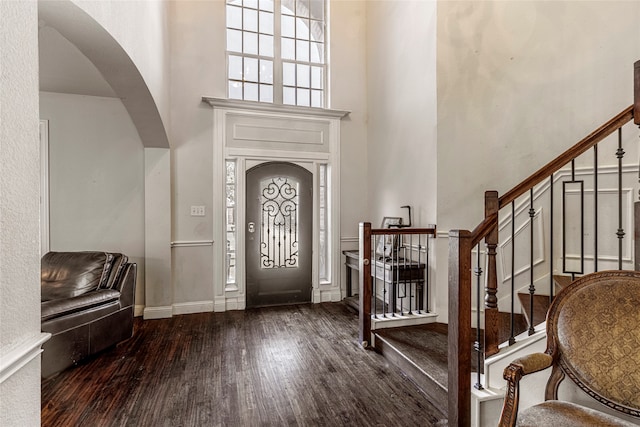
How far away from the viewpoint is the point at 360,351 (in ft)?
9.83

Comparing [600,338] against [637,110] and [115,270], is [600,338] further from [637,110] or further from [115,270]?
[115,270]

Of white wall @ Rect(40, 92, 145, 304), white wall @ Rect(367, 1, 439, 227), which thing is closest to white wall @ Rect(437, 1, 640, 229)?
white wall @ Rect(367, 1, 439, 227)

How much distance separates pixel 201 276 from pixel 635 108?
414 cm

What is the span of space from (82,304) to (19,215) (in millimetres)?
2253

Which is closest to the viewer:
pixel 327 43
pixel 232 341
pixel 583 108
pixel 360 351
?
pixel 583 108

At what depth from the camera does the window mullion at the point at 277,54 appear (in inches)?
179

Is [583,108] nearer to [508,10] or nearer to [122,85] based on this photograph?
[508,10]

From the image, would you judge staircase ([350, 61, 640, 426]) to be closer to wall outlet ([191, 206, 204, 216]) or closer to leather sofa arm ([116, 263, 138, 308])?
wall outlet ([191, 206, 204, 216])

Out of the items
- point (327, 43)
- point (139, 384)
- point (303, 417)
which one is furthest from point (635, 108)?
point (327, 43)

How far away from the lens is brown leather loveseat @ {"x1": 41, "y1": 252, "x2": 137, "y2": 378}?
2551 mm

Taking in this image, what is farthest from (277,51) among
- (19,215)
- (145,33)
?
(19,215)

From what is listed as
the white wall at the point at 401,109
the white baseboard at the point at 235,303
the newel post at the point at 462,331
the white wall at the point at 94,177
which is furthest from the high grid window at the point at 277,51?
the newel post at the point at 462,331

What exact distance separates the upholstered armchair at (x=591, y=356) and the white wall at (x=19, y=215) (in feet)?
5.56

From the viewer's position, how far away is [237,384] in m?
2.43
